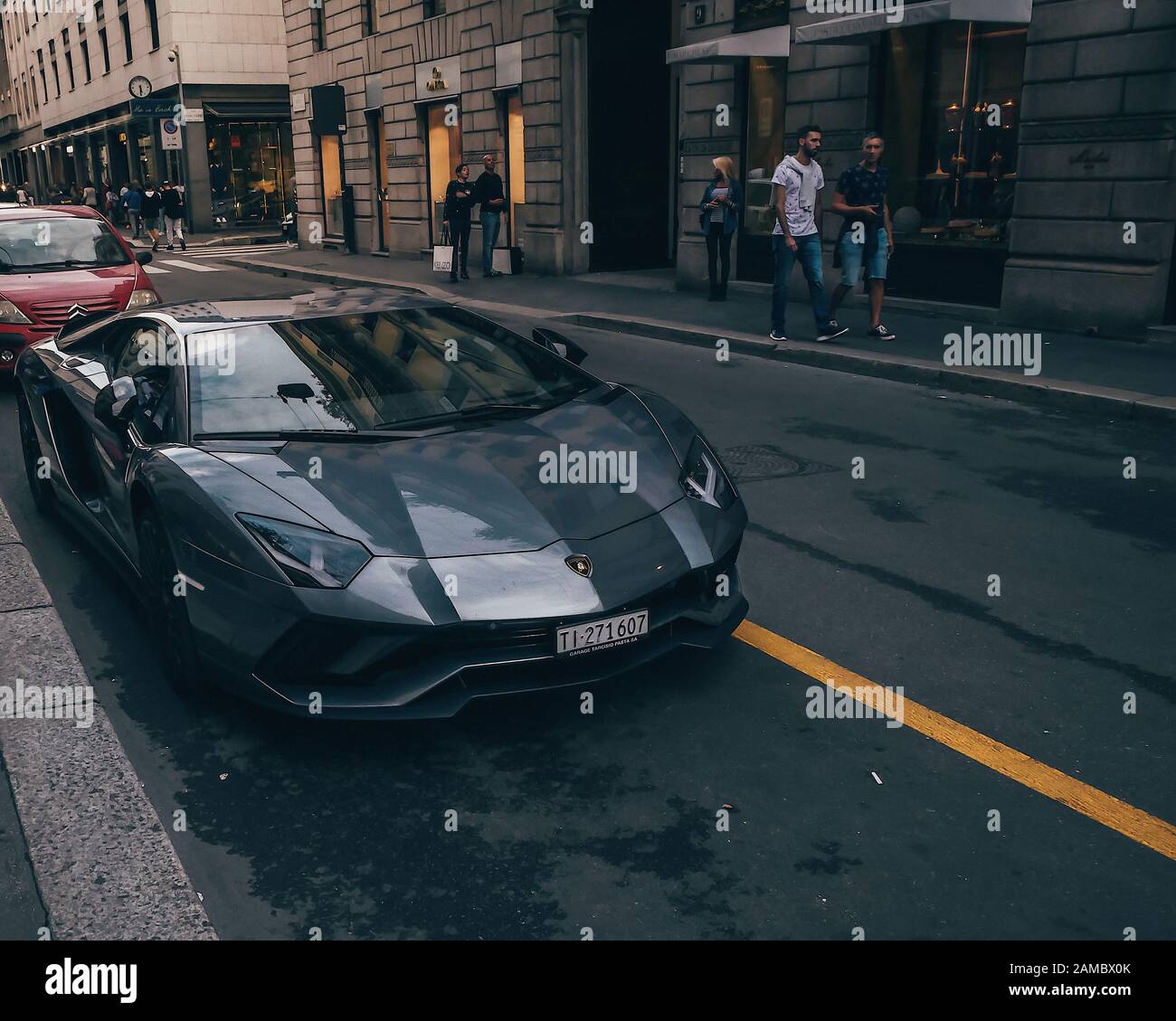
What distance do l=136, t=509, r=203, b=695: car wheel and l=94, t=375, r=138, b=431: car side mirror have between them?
0.47m

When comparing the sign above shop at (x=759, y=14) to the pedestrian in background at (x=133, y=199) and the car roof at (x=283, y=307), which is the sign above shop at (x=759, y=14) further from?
the pedestrian in background at (x=133, y=199)

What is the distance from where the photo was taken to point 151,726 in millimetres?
4020

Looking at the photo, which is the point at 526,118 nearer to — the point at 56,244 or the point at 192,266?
the point at 192,266

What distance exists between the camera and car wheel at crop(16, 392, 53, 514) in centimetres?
653

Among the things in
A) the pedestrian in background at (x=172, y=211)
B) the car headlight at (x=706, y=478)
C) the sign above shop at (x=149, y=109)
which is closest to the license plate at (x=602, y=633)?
the car headlight at (x=706, y=478)

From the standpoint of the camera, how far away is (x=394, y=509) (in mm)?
3785

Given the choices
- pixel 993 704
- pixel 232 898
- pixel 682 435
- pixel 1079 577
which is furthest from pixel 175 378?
pixel 1079 577

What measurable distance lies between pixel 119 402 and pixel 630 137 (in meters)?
18.5

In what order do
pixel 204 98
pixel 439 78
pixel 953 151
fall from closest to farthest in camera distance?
pixel 953 151 < pixel 439 78 < pixel 204 98

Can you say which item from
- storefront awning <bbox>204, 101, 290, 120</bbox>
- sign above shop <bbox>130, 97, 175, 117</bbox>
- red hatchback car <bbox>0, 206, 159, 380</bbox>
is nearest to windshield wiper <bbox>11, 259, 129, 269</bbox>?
red hatchback car <bbox>0, 206, 159, 380</bbox>

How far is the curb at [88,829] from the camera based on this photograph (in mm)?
2932

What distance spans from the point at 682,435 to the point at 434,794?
5.83 feet

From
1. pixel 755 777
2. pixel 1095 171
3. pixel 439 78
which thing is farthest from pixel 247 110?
pixel 755 777
